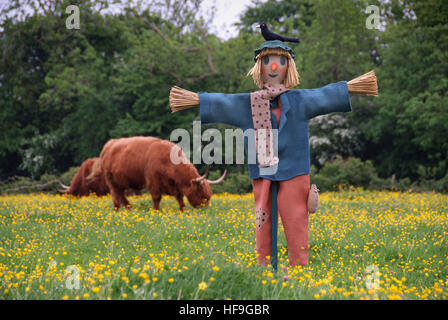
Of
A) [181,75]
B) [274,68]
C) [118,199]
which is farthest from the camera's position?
[181,75]

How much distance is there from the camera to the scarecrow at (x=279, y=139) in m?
4.92

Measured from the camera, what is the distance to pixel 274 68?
511 centimetres

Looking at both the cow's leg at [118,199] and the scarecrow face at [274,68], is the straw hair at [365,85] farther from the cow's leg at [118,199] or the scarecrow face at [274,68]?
the cow's leg at [118,199]

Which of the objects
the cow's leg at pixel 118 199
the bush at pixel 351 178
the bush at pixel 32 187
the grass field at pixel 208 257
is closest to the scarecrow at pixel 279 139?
the grass field at pixel 208 257

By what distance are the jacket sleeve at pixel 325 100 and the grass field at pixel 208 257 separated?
1.84m

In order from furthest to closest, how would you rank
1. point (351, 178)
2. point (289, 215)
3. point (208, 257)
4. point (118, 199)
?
point (351, 178) → point (118, 199) → point (289, 215) → point (208, 257)

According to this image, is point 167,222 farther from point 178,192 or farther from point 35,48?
point 35,48

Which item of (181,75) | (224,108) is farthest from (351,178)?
(224,108)

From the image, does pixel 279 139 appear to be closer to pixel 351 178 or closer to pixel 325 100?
pixel 325 100

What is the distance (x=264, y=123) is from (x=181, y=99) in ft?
3.28

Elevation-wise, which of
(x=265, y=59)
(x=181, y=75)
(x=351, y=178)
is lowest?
(x=351, y=178)

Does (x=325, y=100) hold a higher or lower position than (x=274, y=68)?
lower
